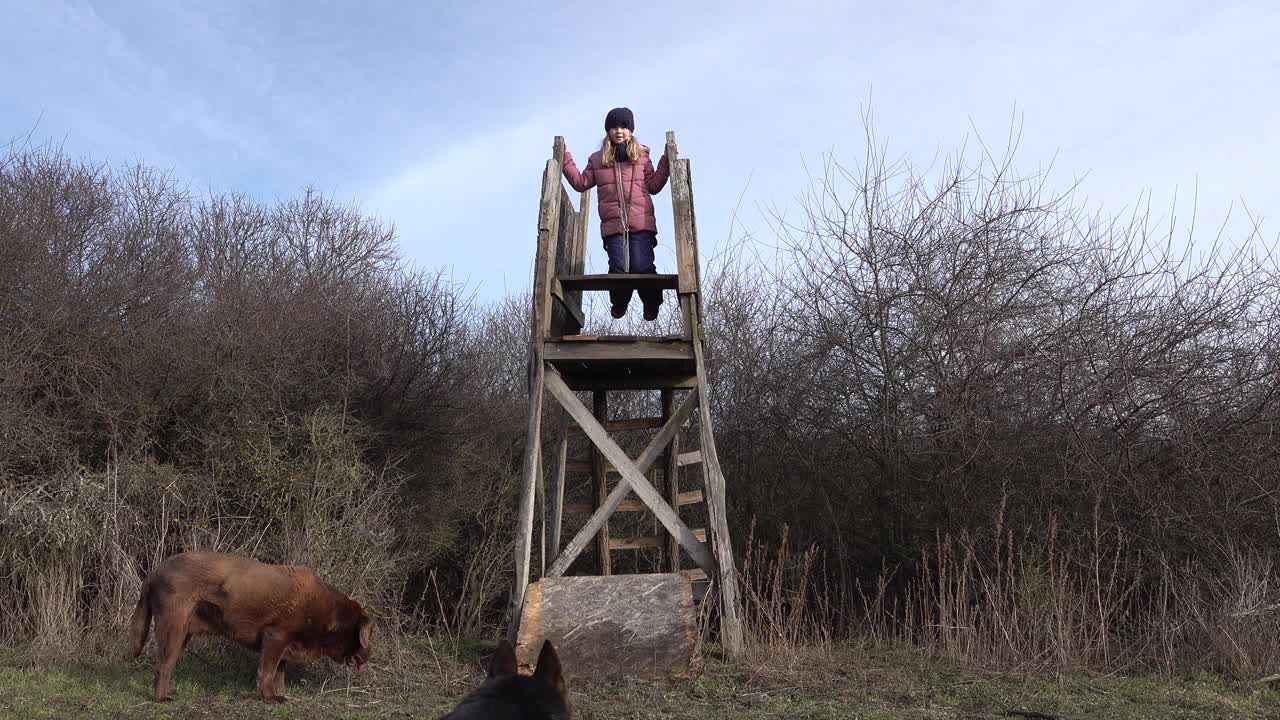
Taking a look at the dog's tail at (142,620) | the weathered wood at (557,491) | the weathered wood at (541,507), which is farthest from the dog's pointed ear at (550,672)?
the weathered wood at (557,491)

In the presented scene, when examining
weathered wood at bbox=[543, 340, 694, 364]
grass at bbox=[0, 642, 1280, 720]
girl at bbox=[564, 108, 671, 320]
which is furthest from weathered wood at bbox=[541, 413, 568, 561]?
girl at bbox=[564, 108, 671, 320]

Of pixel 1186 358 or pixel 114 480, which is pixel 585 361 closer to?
Result: pixel 114 480

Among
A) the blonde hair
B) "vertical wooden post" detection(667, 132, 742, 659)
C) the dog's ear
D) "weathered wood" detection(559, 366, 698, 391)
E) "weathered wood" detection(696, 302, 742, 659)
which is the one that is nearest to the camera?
the dog's ear

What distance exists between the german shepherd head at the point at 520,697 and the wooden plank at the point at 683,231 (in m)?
6.28

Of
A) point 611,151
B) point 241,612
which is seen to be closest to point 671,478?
point 611,151

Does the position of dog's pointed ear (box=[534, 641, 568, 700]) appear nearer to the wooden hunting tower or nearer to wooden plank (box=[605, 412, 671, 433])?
the wooden hunting tower

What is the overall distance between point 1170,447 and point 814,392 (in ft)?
14.0

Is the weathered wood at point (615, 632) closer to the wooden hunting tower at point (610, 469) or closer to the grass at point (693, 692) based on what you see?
the wooden hunting tower at point (610, 469)

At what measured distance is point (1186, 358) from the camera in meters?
10.8

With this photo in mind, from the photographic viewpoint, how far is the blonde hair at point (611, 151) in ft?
32.5

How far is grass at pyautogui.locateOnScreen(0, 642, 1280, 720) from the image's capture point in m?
7.53

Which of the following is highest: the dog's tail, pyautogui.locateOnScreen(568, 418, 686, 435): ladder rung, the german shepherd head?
pyautogui.locateOnScreen(568, 418, 686, 435): ladder rung

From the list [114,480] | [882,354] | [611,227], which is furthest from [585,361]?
[114,480]

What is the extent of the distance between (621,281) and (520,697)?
6.82 m
